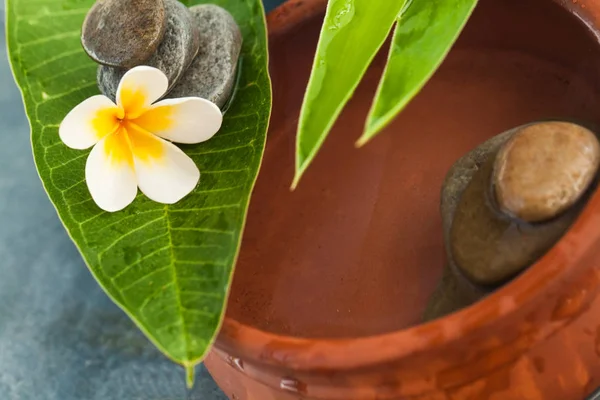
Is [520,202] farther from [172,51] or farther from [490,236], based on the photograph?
[172,51]

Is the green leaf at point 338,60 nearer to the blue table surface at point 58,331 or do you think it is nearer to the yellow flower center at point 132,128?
the yellow flower center at point 132,128

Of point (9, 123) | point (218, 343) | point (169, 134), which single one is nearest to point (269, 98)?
point (169, 134)

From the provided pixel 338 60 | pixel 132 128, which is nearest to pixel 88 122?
pixel 132 128

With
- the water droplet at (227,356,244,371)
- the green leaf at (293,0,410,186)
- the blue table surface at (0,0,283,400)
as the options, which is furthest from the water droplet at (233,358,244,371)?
the blue table surface at (0,0,283,400)

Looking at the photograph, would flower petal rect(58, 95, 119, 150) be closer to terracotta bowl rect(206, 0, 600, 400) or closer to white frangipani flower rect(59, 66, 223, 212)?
white frangipani flower rect(59, 66, 223, 212)

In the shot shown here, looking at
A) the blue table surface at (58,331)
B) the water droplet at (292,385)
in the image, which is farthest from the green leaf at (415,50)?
the blue table surface at (58,331)
